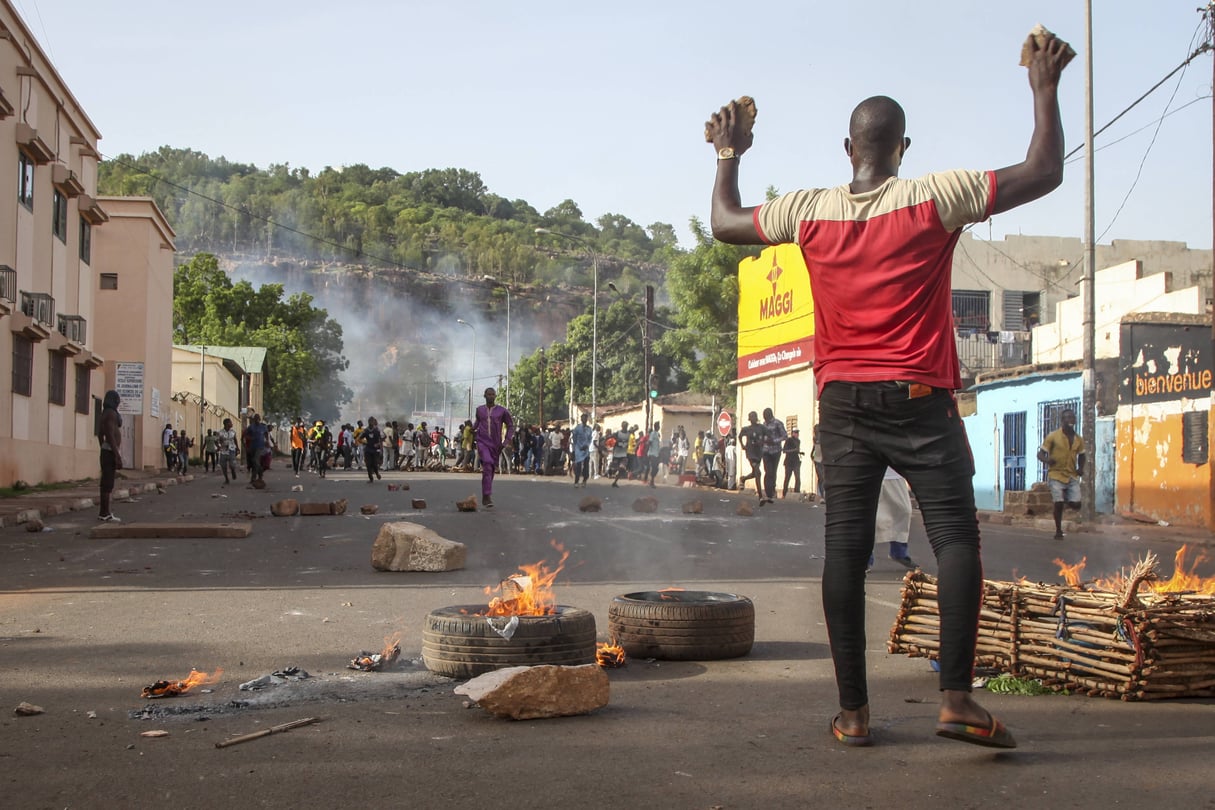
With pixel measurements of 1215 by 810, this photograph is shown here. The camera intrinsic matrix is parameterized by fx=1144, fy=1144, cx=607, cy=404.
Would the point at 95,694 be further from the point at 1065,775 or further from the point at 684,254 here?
the point at 684,254

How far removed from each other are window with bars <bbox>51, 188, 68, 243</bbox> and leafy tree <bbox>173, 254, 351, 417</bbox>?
46.5 m

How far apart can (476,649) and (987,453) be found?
26.7 m

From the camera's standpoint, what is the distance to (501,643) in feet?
16.4

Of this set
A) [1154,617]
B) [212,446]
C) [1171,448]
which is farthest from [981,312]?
[1154,617]

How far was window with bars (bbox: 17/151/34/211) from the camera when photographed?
79.8 ft

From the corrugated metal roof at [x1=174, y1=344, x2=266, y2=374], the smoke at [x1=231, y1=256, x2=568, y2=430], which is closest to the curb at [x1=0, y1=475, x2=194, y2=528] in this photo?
the corrugated metal roof at [x1=174, y1=344, x2=266, y2=374]

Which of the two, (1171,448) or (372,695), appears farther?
(1171,448)

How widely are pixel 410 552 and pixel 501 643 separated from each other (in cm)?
521

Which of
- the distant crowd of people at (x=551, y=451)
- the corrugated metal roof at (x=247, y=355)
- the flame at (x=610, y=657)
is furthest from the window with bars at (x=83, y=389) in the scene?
the corrugated metal roof at (x=247, y=355)

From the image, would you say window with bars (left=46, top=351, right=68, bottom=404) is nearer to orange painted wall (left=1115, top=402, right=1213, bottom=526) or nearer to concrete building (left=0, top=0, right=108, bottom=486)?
concrete building (left=0, top=0, right=108, bottom=486)

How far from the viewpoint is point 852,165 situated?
3951 millimetres

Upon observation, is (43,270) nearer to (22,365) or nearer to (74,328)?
(74,328)

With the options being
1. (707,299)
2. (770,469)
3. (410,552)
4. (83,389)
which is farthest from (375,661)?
(707,299)

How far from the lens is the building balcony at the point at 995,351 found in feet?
124
